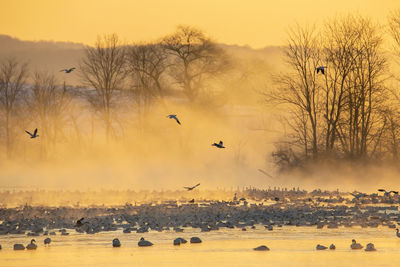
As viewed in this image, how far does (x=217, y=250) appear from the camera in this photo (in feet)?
71.6

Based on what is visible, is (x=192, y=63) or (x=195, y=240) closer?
(x=195, y=240)

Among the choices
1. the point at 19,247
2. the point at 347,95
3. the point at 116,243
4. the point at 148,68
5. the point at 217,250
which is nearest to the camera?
the point at 217,250

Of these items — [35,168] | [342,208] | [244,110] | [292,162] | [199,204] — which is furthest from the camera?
[244,110]

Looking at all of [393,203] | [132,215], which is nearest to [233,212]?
[132,215]

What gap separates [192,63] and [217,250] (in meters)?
57.7

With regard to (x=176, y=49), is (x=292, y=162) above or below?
below

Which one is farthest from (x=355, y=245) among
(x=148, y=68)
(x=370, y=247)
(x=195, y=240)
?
(x=148, y=68)

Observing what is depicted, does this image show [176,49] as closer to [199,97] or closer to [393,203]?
[199,97]

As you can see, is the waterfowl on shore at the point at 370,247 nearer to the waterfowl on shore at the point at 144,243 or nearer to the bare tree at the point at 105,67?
the waterfowl on shore at the point at 144,243

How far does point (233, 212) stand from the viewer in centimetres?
3122

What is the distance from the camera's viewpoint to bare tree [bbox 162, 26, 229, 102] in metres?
78.2

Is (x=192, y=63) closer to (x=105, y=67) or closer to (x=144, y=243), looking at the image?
(x=105, y=67)

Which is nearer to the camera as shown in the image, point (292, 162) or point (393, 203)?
point (393, 203)

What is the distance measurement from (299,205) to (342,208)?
7.52 feet
